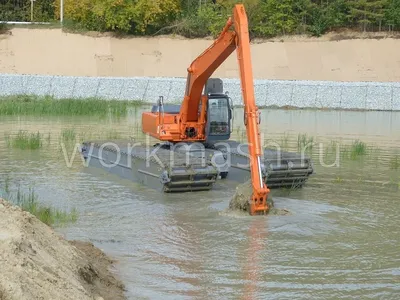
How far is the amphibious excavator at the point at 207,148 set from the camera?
15.9 meters

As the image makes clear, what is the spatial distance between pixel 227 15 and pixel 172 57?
4.83 m

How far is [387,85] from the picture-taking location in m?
41.2

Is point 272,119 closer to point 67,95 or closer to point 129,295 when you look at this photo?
point 67,95

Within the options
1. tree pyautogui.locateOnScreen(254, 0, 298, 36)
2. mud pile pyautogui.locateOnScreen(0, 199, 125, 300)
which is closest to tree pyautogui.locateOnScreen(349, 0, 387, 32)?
tree pyautogui.locateOnScreen(254, 0, 298, 36)

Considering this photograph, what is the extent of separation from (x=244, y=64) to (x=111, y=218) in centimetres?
362

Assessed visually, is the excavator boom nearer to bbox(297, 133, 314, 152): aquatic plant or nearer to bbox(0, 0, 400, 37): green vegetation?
bbox(297, 133, 314, 152): aquatic plant

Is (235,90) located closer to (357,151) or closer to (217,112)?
(357,151)

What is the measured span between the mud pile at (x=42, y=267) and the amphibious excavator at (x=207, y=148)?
5391 mm

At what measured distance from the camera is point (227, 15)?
57500 mm

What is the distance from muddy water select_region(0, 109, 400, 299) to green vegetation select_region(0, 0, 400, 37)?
33.4 meters

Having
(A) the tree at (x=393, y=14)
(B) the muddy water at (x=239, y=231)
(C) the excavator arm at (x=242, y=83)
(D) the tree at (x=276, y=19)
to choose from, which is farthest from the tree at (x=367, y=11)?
(C) the excavator arm at (x=242, y=83)

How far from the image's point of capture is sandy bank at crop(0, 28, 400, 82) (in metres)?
53.4

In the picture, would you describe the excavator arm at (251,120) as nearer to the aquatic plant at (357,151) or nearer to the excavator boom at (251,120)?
the excavator boom at (251,120)

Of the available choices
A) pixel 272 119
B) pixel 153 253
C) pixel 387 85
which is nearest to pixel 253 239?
pixel 153 253
